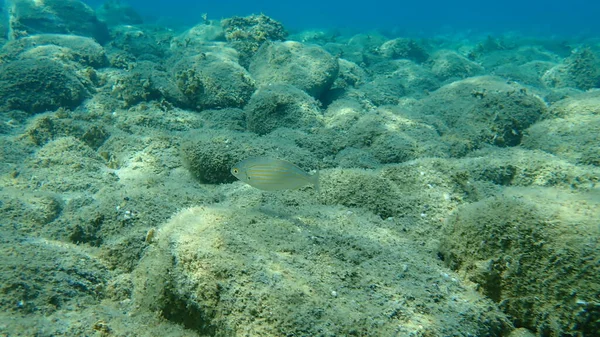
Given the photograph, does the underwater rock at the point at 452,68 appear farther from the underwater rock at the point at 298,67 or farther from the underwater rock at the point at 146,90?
the underwater rock at the point at 146,90

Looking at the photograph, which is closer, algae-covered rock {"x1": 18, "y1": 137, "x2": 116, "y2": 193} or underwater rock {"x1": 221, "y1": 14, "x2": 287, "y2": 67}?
algae-covered rock {"x1": 18, "y1": 137, "x2": 116, "y2": 193}

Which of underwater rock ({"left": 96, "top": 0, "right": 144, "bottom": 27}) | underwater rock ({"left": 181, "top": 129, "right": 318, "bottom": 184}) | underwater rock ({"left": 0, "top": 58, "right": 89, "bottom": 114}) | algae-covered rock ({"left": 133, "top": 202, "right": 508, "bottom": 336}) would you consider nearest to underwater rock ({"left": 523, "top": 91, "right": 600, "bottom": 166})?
algae-covered rock ({"left": 133, "top": 202, "right": 508, "bottom": 336})

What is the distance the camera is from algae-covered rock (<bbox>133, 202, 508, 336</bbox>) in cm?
209

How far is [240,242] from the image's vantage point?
8.34 feet

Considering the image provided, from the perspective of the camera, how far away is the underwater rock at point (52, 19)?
1416cm

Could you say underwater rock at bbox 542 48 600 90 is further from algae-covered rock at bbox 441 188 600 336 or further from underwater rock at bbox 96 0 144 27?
underwater rock at bbox 96 0 144 27

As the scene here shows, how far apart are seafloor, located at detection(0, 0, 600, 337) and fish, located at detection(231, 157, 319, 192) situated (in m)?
0.36

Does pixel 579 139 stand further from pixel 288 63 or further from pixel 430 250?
pixel 288 63

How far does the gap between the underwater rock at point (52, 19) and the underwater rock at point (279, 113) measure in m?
12.8

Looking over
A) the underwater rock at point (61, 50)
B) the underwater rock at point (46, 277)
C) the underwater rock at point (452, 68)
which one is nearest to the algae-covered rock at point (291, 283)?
the underwater rock at point (46, 277)

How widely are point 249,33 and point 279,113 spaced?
682cm

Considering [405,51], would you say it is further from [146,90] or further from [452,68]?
[146,90]

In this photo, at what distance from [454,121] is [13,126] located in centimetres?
904

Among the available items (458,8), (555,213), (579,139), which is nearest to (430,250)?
(555,213)
